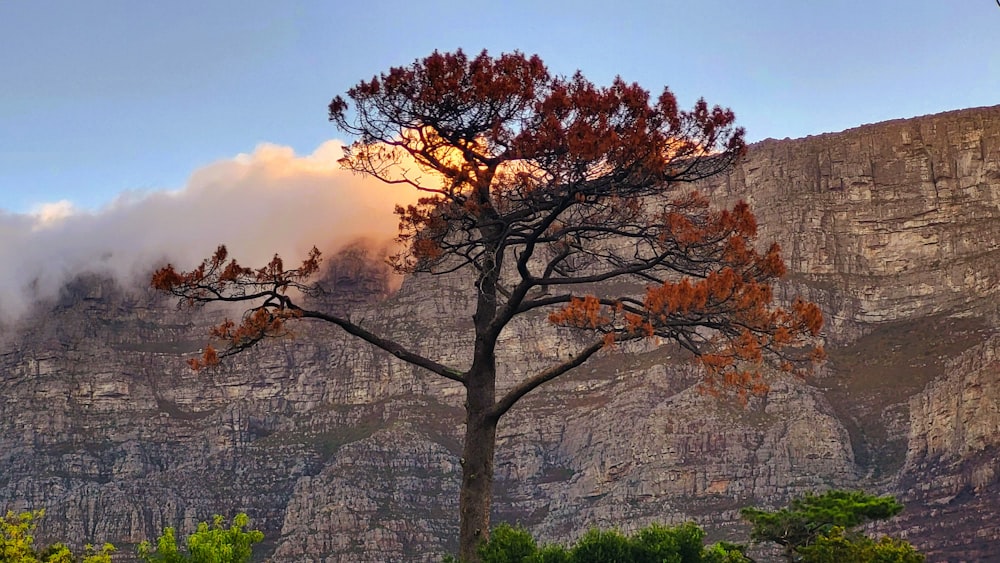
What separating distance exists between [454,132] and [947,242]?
167 metres

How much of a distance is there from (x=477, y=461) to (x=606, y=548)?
133 inches

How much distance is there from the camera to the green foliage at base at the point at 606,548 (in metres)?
23.8

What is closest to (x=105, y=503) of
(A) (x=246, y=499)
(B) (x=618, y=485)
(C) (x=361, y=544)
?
(A) (x=246, y=499)

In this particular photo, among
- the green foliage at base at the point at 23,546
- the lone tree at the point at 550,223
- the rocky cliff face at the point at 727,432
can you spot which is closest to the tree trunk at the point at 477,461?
the lone tree at the point at 550,223

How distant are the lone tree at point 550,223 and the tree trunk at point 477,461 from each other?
22 mm

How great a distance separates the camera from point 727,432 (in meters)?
151

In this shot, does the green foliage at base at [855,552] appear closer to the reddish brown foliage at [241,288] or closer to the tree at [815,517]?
the tree at [815,517]

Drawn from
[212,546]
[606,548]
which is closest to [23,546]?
[212,546]

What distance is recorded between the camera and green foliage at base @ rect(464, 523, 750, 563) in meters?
23.8

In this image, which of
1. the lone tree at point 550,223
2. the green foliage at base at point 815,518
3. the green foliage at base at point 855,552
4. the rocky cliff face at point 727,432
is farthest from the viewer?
the rocky cliff face at point 727,432

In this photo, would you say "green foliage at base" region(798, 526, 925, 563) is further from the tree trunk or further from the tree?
the tree trunk

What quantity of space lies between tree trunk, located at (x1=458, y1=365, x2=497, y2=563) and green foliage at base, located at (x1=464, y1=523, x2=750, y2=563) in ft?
0.86

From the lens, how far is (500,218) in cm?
2256

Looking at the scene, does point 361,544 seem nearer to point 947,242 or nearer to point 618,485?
point 618,485
